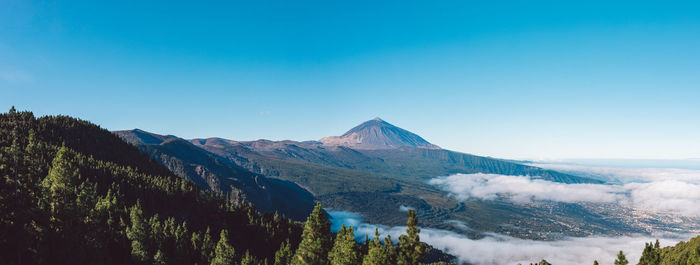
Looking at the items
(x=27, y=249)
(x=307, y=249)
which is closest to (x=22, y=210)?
(x=27, y=249)

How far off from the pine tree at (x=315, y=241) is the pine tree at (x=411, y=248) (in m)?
9.89

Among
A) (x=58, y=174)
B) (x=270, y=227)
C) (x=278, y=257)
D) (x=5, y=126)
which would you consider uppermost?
(x=5, y=126)

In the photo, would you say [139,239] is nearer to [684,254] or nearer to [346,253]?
[346,253]

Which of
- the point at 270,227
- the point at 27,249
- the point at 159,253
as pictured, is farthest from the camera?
the point at 270,227

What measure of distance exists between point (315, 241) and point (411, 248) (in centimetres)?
1203

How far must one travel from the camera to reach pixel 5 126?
17612cm

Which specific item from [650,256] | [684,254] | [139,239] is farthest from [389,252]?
[684,254]

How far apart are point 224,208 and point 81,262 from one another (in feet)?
370

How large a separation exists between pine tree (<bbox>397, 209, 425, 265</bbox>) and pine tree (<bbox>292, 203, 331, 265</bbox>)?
9.89 metres

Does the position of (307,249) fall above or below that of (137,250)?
above

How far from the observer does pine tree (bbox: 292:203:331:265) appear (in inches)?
1532

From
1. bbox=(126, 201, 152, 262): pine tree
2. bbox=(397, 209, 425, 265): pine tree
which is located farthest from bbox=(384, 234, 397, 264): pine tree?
bbox=(126, 201, 152, 262): pine tree

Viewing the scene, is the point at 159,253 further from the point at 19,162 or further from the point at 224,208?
the point at 224,208

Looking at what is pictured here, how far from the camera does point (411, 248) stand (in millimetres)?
35375
